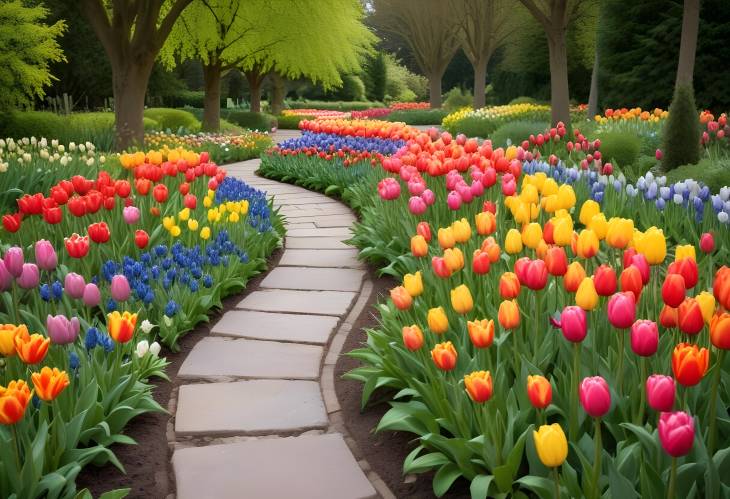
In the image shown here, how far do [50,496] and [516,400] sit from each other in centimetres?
166

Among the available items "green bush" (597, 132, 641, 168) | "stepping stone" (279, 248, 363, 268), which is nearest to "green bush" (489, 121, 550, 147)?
"green bush" (597, 132, 641, 168)

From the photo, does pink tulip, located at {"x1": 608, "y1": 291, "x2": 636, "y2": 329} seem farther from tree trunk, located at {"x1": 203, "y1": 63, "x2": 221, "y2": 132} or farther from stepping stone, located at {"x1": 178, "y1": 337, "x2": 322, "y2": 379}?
tree trunk, located at {"x1": 203, "y1": 63, "x2": 221, "y2": 132}

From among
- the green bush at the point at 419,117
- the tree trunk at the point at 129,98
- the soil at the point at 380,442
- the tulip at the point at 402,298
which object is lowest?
the soil at the point at 380,442

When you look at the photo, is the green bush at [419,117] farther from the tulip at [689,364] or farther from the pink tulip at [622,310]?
the tulip at [689,364]

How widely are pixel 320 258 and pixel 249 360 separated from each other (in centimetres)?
251

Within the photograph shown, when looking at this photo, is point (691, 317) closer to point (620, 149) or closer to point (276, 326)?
point (276, 326)

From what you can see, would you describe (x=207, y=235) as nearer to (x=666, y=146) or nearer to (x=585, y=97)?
(x=666, y=146)

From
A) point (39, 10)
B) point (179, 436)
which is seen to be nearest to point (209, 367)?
point (179, 436)

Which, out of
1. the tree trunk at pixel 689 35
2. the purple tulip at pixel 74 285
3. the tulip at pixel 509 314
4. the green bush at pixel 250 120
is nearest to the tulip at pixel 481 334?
the tulip at pixel 509 314

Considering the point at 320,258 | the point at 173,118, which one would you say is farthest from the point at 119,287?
the point at 173,118

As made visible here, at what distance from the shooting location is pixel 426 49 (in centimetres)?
3662

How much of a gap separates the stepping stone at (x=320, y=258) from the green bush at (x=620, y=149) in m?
4.94

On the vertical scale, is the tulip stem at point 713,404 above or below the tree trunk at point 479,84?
below

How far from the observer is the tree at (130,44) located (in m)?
12.9
